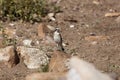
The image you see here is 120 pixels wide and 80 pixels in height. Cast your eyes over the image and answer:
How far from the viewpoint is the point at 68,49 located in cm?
582

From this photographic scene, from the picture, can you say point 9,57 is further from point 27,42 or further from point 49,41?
point 49,41

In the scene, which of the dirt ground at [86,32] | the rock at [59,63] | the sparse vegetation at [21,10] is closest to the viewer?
the rock at [59,63]

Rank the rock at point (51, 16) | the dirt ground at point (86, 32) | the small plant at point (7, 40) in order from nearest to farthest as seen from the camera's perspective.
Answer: the dirt ground at point (86, 32) < the small plant at point (7, 40) < the rock at point (51, 16)

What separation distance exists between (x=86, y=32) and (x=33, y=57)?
1.66m

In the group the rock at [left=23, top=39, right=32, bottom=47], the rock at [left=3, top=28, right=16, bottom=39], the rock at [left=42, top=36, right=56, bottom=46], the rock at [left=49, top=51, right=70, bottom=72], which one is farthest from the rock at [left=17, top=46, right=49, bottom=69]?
the rock at [left=3, top=28, right=16, bottom=39]

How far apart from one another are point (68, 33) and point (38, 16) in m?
0.77

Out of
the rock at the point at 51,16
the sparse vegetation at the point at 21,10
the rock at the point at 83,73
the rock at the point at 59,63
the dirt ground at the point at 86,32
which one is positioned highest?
the rock at the point at 83,73

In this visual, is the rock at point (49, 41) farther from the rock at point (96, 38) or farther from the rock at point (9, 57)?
the rock at point (9, 57)

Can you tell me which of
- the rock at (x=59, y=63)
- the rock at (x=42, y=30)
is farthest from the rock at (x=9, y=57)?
the rock at (x=42, y=30)

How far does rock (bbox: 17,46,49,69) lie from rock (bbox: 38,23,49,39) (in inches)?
34.7

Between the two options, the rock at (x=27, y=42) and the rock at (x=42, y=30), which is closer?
the rock at (x=27, y=42)

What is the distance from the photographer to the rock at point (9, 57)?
523cm

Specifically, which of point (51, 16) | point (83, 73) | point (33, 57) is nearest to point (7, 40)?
point (33, 57)

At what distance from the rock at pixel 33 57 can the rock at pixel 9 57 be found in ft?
0.40
